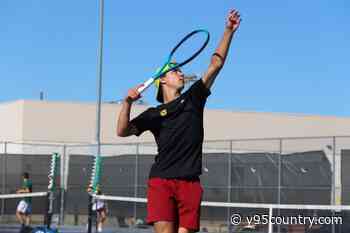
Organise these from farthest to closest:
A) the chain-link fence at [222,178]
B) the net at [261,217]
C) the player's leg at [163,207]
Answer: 1. the chain-link fence at [222,178]
2. the net at [261,217]
3. the player's leg at [163,207]

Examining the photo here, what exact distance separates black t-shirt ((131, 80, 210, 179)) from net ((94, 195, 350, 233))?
5627mm

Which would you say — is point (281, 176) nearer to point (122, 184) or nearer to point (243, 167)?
point (243, 167)

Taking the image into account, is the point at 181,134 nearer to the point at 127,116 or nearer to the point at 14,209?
the point at 127,116

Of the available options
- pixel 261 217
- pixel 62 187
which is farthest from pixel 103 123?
pixel 261 217

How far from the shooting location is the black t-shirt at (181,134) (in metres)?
5.12

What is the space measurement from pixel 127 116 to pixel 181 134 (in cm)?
41

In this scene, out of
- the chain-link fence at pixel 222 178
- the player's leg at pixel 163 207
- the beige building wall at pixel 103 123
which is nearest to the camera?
the player's leg at pixel 163 207

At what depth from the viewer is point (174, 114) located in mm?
5211

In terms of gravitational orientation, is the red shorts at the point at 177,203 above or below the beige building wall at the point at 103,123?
below

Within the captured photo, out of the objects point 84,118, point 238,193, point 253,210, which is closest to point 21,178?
point 238,193

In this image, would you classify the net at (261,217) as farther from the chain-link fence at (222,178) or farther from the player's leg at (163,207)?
the player's leg at (163,207)

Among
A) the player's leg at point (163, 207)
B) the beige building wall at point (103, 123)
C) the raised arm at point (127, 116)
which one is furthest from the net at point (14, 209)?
the player's leg at point (163, 207)

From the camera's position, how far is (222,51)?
5.26m

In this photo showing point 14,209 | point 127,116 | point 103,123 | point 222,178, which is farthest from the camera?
point 103,123
